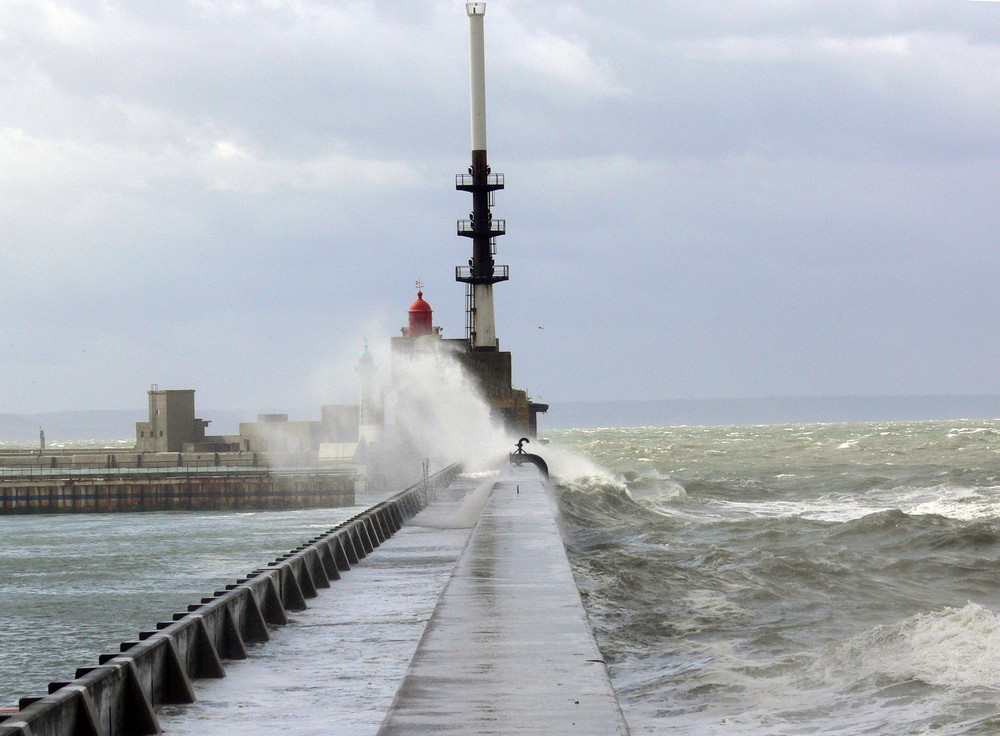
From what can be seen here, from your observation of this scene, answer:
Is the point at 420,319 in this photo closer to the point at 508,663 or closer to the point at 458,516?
the point at 458,516

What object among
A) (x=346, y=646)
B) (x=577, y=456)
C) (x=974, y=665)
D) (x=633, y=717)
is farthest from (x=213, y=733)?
(x=577, y=456)

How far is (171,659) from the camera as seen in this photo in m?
8.51

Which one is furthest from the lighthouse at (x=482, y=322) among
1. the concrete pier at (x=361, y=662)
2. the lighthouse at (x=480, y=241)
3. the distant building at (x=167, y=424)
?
the concrete pier at (x=361, y=662)

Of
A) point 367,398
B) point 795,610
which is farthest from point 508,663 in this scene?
point 367,398

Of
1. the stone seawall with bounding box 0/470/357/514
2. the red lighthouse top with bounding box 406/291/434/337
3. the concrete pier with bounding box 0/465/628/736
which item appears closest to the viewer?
the concrete pier with bounding box 0/465/628/736

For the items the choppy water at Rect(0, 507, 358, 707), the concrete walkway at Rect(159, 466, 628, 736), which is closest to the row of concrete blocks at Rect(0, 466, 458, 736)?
the concrete walkway at Rect(159, 466, 628, 736)

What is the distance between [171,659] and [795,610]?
34.7 ft

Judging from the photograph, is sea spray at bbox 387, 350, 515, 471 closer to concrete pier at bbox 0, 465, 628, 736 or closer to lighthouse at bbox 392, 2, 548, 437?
lighthouse at bbox 392, 2, 548, 437

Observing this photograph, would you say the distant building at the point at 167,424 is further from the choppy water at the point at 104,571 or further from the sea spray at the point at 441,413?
the choppy water at the point at 104,571

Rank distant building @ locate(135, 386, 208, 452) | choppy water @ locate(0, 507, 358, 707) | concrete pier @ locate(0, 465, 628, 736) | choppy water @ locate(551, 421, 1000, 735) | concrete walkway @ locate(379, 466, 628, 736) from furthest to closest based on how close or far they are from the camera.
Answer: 1. distant building @ locate(135, 386, 208, 452)
2. choppy water @ locate(0, 507, 358, 707)
3. choppy water @ locate(551, 421, 1000, 735)
4. concrete pier @ locate(0, 465, 628, 736)
5. concrete walkway @ locate(379, 466, 628, 736)

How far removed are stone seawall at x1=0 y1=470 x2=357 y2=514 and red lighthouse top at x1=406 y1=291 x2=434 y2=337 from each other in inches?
559

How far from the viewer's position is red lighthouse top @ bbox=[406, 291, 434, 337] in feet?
201

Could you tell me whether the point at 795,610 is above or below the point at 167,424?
below

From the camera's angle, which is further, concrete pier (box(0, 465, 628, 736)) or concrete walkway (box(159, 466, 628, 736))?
concrete walkway (box(159, 466, 628, 736))
